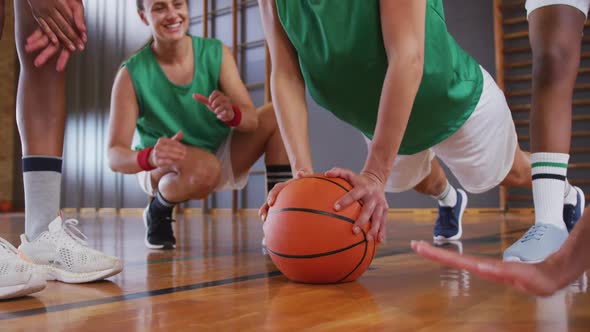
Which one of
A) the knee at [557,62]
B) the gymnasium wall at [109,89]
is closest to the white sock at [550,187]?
the knee at [557,62]

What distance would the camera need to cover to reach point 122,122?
7.91 feet

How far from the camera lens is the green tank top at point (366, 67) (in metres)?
1.54

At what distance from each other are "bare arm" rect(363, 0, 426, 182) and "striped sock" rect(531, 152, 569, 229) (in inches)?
Result: 22.6

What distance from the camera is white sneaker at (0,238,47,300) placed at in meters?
1.19

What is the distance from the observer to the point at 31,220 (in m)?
1.45

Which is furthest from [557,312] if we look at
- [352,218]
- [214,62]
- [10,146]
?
[10,146]

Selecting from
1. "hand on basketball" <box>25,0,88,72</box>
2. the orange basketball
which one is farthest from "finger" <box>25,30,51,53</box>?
the orange basketball

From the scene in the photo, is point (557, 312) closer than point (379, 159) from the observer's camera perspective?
Yes

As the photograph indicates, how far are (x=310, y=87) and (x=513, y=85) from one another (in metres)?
4.57

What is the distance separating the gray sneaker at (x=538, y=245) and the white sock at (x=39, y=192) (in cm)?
125

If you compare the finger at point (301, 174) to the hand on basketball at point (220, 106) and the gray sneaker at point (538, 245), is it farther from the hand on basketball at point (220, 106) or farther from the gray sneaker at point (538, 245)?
the hand on basketball at point (220, 106)

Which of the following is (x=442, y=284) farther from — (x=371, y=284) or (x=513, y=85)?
(x=513, y=85)

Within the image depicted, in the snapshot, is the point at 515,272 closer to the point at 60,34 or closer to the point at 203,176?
the point at 60,34

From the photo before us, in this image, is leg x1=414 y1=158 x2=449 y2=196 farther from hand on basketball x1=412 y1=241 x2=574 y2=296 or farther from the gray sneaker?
hand on basketball x1=412 y1=241 x2=574 y2=296
